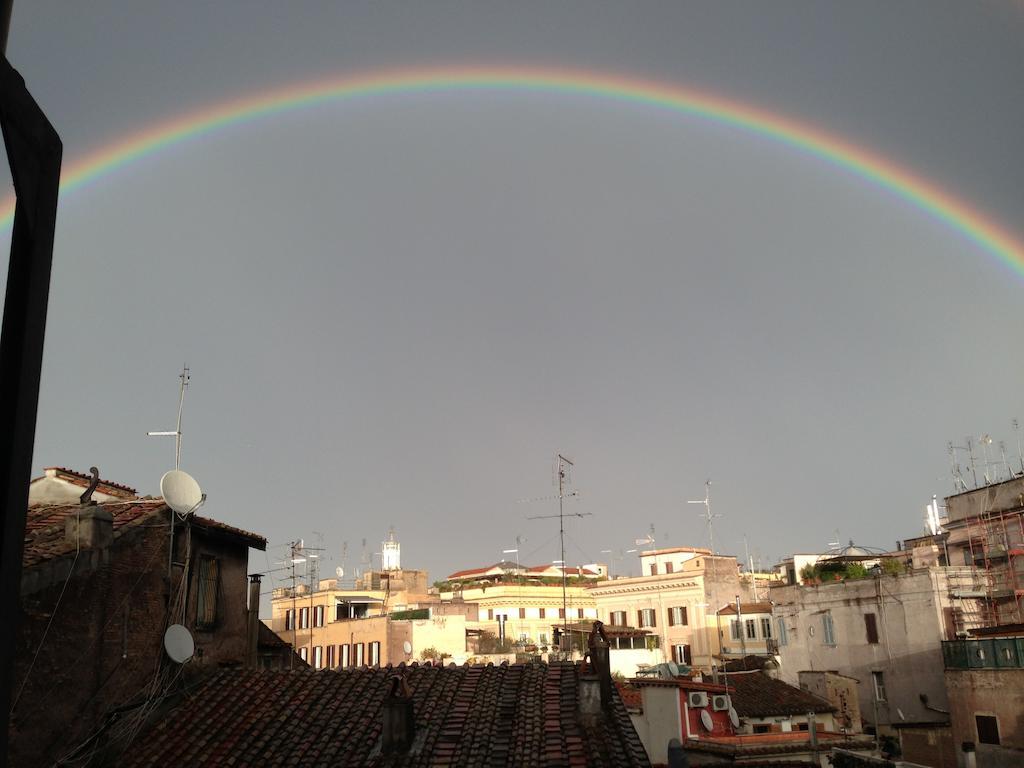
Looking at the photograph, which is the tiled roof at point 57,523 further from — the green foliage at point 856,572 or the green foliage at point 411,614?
the green foliage at point 411,614

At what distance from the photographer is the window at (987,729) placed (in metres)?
32.1

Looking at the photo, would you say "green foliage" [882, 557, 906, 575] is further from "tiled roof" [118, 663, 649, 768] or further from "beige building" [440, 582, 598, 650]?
"tiled roof" [118, 663, 649, 768]

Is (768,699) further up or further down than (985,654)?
further down

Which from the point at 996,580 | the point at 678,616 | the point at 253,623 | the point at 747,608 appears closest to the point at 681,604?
the point at 678,616

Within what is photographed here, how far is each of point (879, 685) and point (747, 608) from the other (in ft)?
72.0

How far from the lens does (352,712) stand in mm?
18266

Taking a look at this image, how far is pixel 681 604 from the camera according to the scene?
6912 cm

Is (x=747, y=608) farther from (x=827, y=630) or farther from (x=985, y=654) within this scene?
(x=985, y=654)

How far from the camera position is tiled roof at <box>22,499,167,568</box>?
16062mm

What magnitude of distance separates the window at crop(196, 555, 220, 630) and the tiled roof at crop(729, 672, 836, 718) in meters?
24.1

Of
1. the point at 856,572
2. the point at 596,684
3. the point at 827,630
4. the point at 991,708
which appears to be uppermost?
the point at 856,572

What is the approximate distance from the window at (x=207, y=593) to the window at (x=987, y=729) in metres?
27.7

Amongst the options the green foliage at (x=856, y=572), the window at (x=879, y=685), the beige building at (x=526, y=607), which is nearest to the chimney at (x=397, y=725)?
the window at (x=879, y=685)

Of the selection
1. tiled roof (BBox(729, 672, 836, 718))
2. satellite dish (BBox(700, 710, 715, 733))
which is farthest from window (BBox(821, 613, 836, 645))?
satellite dish (BBox(700, 710, 715, 733))
